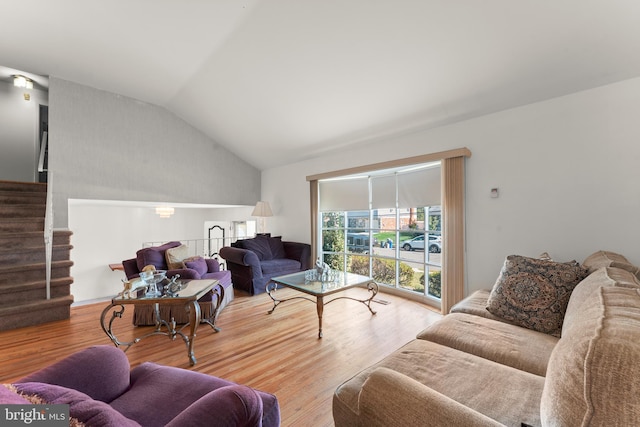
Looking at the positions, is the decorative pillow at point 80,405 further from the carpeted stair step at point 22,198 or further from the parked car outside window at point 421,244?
the carpeted stair step at point 22,198

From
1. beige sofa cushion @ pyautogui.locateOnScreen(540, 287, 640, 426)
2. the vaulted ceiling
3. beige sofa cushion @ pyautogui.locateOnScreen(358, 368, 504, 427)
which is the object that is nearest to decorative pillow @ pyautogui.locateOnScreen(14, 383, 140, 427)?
beige sofa cushion @ pyautogui.locateOnScreen(358, 368, 504, 427)

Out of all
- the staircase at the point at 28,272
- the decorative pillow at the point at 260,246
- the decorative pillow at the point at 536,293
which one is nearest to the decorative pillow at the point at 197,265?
the decorative pillow at the point at 260,246

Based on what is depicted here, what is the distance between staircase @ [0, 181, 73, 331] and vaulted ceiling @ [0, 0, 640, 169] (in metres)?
2.29

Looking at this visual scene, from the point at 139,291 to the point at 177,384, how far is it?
4.64ft

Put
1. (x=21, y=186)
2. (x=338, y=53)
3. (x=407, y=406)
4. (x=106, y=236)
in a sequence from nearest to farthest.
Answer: (x=407, y=406)
(x=338, y=53)
(x=21, y=186)
(x=106, y=236)

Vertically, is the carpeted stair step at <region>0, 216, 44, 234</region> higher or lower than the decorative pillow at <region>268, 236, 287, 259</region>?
higher

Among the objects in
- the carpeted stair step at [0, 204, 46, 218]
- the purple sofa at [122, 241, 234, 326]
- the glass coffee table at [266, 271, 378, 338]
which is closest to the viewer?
the glass coffee table at [266, 271, 378, 338]

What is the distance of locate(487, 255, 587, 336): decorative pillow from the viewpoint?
1.71m

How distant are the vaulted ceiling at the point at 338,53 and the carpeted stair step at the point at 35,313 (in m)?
3.22

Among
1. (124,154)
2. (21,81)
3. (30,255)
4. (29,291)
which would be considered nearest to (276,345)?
(29,291)

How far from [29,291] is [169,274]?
1.81 meters

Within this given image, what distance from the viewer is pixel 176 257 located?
3.29 m

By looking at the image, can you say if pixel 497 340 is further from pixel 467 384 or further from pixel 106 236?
pixel 106 236

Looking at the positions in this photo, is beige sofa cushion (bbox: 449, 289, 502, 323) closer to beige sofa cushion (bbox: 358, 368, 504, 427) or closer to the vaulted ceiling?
beige sofa cushion (bbox: 358, 368, 504, 427)
